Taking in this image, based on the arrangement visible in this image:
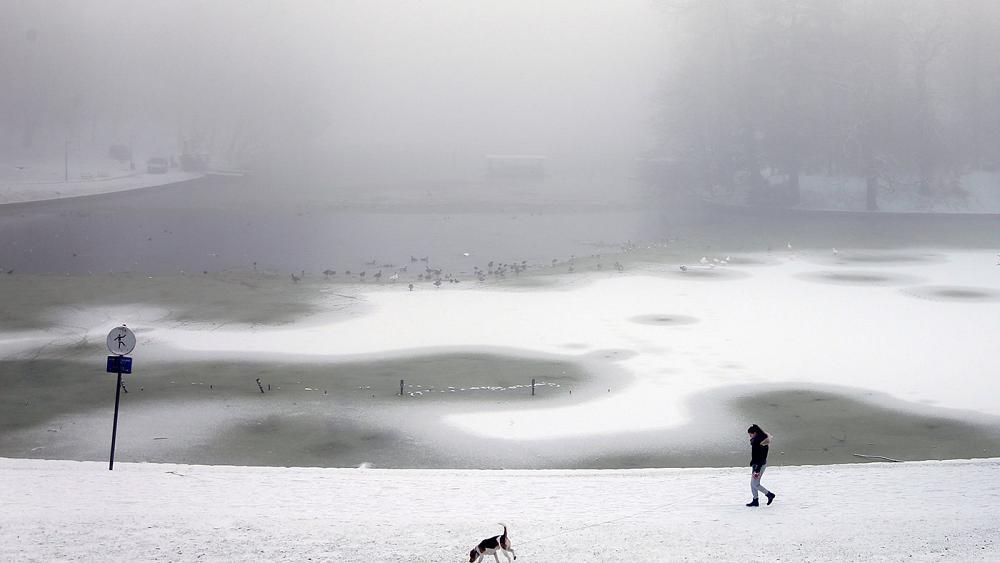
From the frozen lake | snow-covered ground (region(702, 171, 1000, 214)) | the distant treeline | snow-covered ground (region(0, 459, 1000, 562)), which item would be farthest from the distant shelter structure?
snow-covered ground (region(0, 459, 1000, 562))

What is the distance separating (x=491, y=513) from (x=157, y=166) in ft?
389

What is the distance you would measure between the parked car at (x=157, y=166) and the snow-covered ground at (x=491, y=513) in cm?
10976

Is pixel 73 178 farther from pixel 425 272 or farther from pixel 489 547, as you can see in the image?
pixel 489 547

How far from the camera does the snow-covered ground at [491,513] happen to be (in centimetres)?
1638

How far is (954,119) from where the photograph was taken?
10906 cm

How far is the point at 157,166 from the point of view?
128 m

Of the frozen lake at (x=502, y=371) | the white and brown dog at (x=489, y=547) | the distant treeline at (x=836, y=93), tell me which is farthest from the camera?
the distant treeline at (x=836, y=93)

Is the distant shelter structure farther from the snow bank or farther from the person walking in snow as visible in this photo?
the person walking in snow

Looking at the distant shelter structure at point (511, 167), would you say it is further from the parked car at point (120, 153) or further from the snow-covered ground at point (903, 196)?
the parked car at point (120, 153)

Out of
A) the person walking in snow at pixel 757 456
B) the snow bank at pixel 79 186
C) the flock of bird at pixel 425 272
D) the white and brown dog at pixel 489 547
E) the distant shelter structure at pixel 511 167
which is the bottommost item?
the white and brown dog at pixel 489 547

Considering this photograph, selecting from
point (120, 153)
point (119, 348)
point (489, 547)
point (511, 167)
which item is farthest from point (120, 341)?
point (120, 153)

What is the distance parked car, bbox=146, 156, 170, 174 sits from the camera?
125625 mm

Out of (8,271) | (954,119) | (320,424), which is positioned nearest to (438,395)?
(320,424)

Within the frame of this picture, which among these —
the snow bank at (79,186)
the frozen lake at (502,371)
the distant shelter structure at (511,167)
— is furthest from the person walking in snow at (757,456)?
the distant shelter structure at (511,167)
